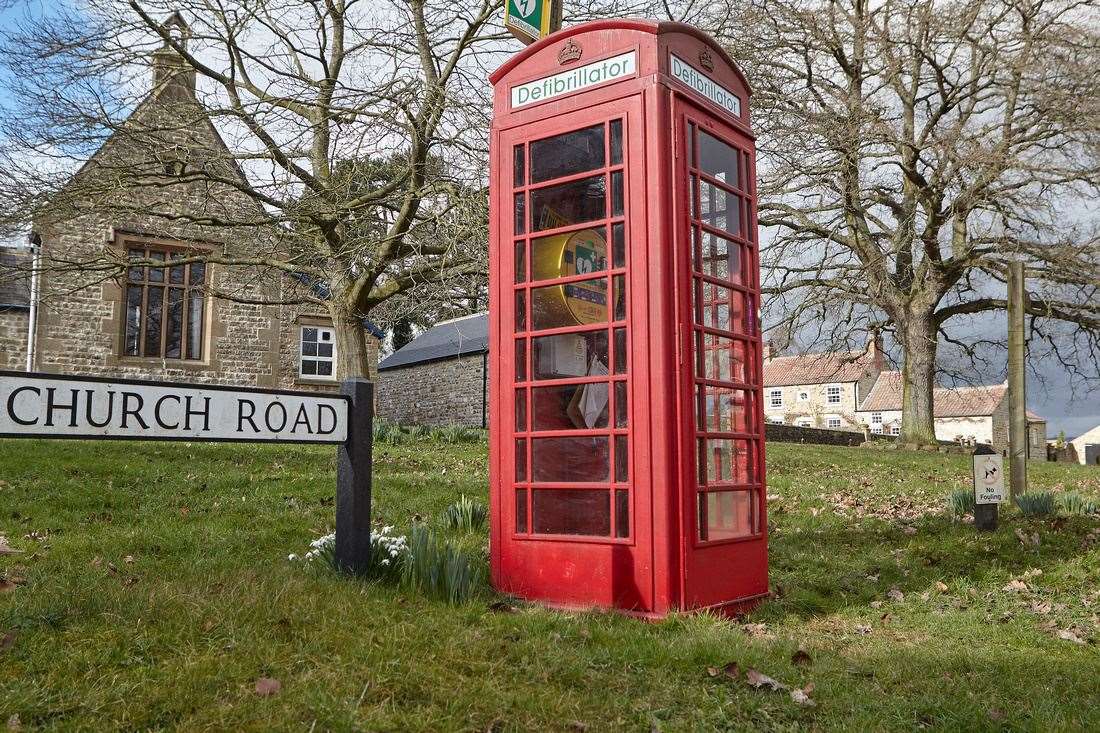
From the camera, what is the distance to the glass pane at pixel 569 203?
197 inches

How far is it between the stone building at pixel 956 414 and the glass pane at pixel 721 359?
5008cm

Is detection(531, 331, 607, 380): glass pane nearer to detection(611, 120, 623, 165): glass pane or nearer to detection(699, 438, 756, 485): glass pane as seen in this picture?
detection(699, 438, 756, 485): glass pane

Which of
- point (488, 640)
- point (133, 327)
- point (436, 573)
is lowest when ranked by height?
point (488, 640)

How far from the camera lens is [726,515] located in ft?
16.7

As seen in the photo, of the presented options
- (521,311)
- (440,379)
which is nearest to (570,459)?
(521,311)

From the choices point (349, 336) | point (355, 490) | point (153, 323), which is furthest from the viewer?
point (153, 323)

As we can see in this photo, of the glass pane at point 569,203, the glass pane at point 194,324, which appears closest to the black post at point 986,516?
the glass pane at point 569,203

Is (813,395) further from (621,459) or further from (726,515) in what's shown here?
(621,459)

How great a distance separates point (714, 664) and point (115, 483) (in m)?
6.66

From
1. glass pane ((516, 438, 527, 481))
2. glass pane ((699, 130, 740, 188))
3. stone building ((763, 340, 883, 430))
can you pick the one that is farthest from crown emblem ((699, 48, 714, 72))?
stone building ((763, 340, 883, 430))

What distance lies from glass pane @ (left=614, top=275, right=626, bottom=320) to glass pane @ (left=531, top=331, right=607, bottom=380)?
0.46 feet

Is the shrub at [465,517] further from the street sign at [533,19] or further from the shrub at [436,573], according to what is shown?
the street sign at [533,19]

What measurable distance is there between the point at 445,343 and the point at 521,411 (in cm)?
2341

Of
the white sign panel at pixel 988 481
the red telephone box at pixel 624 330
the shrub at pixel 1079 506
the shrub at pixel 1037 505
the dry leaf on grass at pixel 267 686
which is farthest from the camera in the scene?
the shrub at pixel 1079 506
